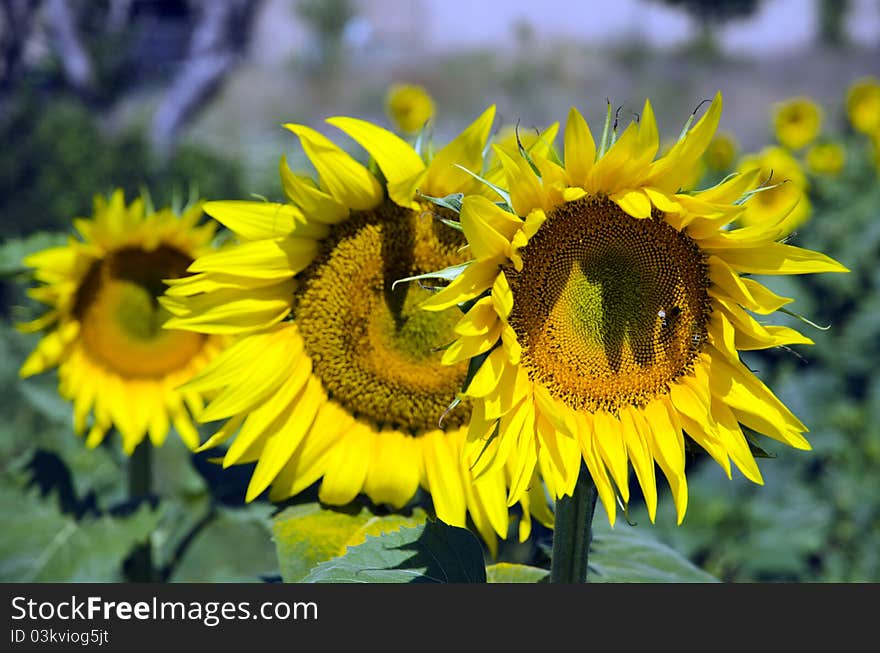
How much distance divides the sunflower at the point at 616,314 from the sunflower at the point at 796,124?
15.5 feet

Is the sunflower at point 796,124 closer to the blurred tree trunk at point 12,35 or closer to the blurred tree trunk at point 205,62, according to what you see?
the blurred tree trunk at point 205,62

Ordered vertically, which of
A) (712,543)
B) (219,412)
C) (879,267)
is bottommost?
(712,543)

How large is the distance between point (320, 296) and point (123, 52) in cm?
2135

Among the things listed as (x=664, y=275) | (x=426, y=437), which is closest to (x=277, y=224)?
(x=426, y=437)

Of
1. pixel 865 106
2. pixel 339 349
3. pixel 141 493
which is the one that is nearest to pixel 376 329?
pixel 339 349

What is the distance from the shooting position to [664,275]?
Result: 114cm

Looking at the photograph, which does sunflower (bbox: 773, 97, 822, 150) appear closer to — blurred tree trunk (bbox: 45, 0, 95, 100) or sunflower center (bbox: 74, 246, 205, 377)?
sunflower center (bbox: 74, 246, 205, 377)

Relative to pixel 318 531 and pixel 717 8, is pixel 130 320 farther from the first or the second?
pixel 717 8

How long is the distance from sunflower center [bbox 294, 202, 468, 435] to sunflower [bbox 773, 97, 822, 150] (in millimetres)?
4621

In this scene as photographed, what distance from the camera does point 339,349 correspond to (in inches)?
55.4

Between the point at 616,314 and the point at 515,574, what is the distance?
41 cm

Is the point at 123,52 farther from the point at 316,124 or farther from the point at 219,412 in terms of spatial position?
the point at 219,412

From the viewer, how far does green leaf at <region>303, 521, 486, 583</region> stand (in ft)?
3.55

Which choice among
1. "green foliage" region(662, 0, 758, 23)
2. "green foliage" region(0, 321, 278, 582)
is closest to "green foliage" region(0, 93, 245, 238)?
"green foliage" region(0, 321, 278, 582)
